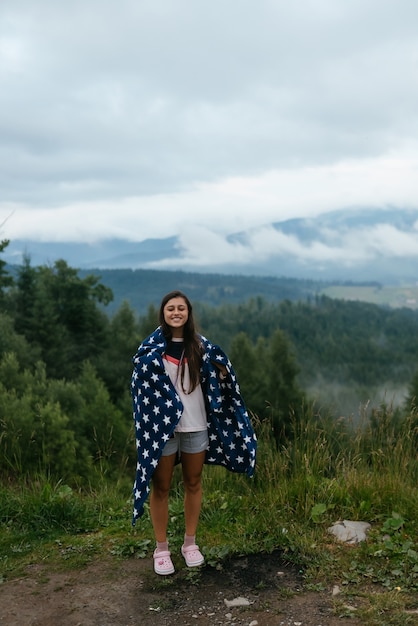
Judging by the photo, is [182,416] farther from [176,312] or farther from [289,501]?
[289,501]

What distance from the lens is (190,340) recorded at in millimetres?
4047

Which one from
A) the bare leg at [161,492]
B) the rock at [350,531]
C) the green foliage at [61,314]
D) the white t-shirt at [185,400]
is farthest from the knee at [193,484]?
the green foliage at [61,314]

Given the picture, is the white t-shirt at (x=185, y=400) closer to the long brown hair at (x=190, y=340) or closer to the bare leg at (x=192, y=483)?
the long brown hair at (x=190, y=340)

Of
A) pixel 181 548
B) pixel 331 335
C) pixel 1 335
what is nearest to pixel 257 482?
pixel 181 548

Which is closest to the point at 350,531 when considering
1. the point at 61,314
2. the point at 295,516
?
the point at 295,516

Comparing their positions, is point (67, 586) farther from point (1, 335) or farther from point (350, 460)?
point (1, 335)

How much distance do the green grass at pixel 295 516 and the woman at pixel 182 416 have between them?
0.55 metres

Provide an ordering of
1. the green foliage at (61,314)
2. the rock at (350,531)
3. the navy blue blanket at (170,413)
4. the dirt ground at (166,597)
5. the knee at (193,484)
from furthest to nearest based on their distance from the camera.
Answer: the green foliage at (61,314)
the rock at (350,531)
the knee at (193,484)
the navy blue blanket at (170,413)
the dirt ground at (166,597)

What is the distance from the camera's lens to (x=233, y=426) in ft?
13.8

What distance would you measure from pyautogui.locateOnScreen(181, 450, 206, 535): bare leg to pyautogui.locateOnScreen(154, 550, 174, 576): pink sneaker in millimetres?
212

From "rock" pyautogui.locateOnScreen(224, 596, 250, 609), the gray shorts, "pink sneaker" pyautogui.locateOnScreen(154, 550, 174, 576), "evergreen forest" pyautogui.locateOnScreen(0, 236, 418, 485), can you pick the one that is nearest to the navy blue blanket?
the gray shorts

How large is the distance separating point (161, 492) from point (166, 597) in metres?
0.65

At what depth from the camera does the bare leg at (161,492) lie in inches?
158

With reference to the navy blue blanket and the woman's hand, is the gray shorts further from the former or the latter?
the woman's hand
